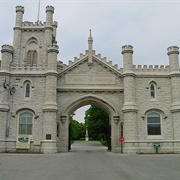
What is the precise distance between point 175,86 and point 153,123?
13.6ft

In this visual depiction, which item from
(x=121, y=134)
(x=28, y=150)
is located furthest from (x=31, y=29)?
(x=121, y=134)

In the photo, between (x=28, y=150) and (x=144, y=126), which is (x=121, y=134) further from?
(x=28, y=150)

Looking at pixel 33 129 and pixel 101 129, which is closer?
pixel 33 129

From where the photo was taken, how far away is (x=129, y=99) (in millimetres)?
23781

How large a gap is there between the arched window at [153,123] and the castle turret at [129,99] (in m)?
1.84

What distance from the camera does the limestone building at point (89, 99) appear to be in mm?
23219

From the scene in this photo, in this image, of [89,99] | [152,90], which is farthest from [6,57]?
[152,90]

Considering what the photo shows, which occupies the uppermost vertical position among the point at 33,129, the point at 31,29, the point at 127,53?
the point at 31,29

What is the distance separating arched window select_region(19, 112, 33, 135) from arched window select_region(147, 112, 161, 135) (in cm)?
1108

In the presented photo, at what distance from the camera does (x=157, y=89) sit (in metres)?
24.8

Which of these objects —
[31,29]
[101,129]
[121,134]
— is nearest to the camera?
[121,134]

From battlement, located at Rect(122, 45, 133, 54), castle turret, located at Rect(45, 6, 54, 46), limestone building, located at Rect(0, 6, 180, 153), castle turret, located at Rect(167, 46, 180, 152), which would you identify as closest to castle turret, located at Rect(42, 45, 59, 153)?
limestone building, located at Rect(0, 6, 180, 153)

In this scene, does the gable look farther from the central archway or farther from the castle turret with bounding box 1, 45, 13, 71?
the castle turret with bounding box 1, 45, 13, 71

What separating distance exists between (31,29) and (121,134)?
592 inches
